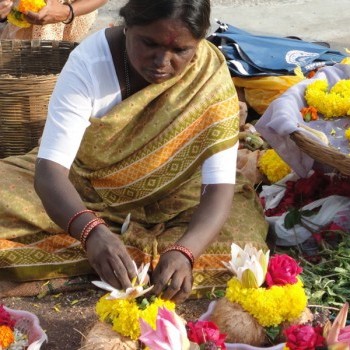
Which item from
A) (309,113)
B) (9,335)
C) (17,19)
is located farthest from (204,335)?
(17,19)

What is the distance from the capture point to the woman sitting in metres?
2.44

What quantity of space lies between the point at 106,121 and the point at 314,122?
120 cm

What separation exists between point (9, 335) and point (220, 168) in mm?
945

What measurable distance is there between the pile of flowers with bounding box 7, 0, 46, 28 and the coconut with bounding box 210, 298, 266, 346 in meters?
2.66

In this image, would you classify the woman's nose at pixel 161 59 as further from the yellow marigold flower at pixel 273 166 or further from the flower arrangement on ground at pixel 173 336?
the yellow marigold flower at pixel 273 166

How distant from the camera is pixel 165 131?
2965 mm

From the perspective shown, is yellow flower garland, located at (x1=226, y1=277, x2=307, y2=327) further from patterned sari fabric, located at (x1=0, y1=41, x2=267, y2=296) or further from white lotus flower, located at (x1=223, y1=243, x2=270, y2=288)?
patterned sari fabric, located at (x1=0, y1=41, x2=267, y2=296)

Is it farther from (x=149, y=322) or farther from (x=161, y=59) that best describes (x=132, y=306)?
(x=161, y=59)

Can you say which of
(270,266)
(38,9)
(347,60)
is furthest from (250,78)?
(270,266)

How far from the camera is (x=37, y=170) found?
2.61 metres

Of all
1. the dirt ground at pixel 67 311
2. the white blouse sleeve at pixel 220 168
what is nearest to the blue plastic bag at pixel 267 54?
the white blouse sleeve at pixel 220 168

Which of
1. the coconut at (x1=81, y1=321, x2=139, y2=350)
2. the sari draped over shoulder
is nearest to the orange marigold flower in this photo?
the sari draped over shoulder

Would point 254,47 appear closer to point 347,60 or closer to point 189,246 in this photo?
point 347,60

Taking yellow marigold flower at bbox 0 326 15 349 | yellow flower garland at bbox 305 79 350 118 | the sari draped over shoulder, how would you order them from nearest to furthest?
1. yellow marigold flower at bbox 0 326 15 349
2. the sari draped over shoulder
3. yellow flower garland at bbox 305 79 350 118
